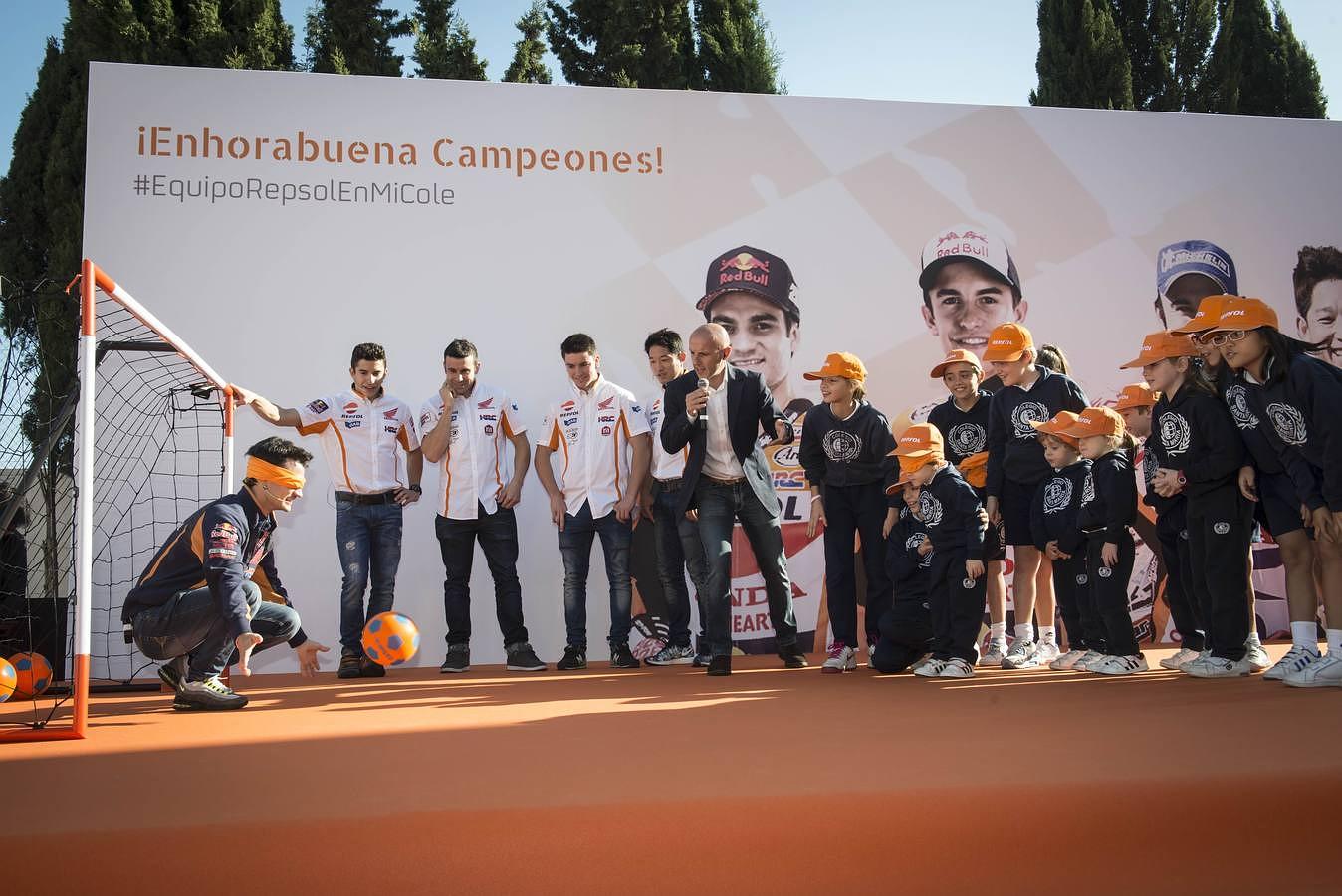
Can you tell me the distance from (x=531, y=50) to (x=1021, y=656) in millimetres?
10071

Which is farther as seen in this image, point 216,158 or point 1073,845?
point 216,158

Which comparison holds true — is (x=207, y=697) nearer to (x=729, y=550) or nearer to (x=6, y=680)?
(x=6, y=680)

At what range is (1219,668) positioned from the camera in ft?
12.8

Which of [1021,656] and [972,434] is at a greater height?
[972,434]

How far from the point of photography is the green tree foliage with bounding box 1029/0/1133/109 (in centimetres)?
1192

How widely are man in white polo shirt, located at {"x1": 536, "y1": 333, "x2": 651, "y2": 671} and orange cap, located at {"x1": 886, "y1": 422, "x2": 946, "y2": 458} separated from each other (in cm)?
155

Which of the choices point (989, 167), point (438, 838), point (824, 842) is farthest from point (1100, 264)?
point (438, 838)

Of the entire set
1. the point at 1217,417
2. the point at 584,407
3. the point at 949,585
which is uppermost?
the point at 584,407

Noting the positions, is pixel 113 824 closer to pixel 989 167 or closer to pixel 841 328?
pixel 841 328

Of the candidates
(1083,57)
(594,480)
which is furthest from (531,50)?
(594,480)

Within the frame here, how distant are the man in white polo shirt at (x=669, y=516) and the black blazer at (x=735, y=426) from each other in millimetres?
629

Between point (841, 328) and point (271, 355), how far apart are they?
336 centimetres

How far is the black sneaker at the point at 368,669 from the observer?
16.8 feet

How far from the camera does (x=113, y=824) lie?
2.09 m
